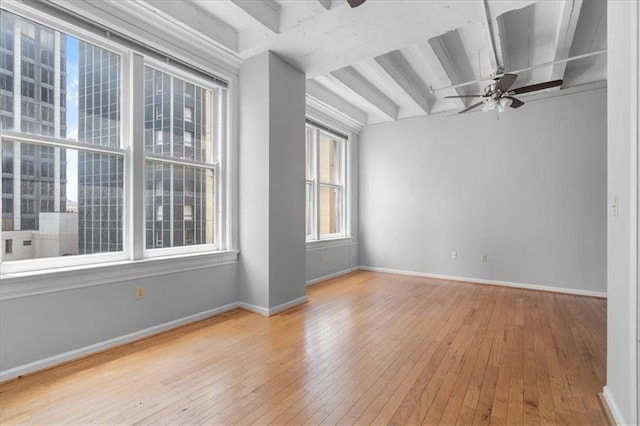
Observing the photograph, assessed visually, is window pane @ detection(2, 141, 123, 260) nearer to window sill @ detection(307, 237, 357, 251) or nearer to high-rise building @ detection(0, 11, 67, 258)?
high-rise building @ detection(0, 11, 67, 258)

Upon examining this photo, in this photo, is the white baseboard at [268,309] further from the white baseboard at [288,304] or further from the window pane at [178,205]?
the window pane at [178,205]

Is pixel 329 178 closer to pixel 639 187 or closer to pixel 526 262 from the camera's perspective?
pixel 526 262

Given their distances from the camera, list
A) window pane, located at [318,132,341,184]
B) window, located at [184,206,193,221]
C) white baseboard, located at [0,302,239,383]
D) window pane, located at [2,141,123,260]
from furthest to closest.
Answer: window pane, located at [318,132,341,184], window, located at [184,206,193,221], window pane, located at [2,141,123,260], white baseboard, located at [0,302,239,383]

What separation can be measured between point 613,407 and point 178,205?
12.2 feet

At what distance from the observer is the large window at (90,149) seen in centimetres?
230

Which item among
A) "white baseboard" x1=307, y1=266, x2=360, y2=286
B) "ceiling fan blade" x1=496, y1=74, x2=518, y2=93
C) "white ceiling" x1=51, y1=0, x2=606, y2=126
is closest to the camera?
"white ceiling" x1=51, y1=0, x2=606, y2=126

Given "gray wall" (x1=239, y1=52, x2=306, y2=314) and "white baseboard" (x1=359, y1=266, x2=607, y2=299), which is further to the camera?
"white baseboard" (x1=359, y1=266, x2=607, y2=299)

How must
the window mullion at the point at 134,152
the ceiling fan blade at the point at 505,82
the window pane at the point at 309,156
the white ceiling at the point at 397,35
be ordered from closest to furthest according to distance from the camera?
the white ceiling at the point at 397,35, the window mullion at the point at 134,152, the ceiling fan blade at the point at 505,82, the window pane at the point at 309,156

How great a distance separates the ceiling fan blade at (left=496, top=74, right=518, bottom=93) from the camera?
3.02 m

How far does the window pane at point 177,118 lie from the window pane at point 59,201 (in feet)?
1.65

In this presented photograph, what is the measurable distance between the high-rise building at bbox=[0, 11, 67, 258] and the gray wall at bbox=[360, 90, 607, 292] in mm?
4965

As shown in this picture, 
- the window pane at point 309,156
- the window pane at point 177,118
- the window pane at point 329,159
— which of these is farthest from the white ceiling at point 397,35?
the window pane at point 329,159

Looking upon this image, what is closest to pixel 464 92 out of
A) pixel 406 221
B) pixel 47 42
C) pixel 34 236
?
pixel 406 221

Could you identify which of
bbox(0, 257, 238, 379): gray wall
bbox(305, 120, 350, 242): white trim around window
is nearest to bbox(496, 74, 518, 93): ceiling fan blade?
bbox(305, 120, 350, 242): white trim around window
